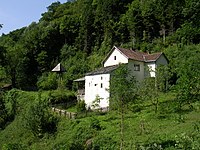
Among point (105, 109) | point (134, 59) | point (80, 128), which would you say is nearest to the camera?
point (80, 128)

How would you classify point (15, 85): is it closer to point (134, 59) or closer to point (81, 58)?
point (81, 58)

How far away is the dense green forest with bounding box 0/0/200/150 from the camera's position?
13498 mm

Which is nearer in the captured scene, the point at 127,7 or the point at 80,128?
the point at 80,128

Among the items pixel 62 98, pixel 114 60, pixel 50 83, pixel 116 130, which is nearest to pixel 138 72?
pixel 114 60

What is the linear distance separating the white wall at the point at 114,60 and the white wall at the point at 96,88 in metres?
3.85

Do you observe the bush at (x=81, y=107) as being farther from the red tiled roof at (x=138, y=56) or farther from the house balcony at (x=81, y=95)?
the red tiled roof at (x=138, y=56)

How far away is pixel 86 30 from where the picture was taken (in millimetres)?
73688

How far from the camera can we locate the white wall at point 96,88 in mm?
40219

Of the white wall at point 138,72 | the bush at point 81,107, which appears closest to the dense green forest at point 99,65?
the bush at point 81,107

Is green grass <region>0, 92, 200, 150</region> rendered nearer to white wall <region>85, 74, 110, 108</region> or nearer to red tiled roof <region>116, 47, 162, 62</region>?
white wall <region>85, 74, 110, 108</region>

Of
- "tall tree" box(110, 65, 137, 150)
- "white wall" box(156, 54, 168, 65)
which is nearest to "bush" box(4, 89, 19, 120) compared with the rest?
"white wall" box(156, 54, 168, 65)

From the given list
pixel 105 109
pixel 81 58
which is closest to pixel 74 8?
pixel 81 58

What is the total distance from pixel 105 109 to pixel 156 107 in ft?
23.4

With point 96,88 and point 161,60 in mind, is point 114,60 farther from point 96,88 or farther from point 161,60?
point 161,60
